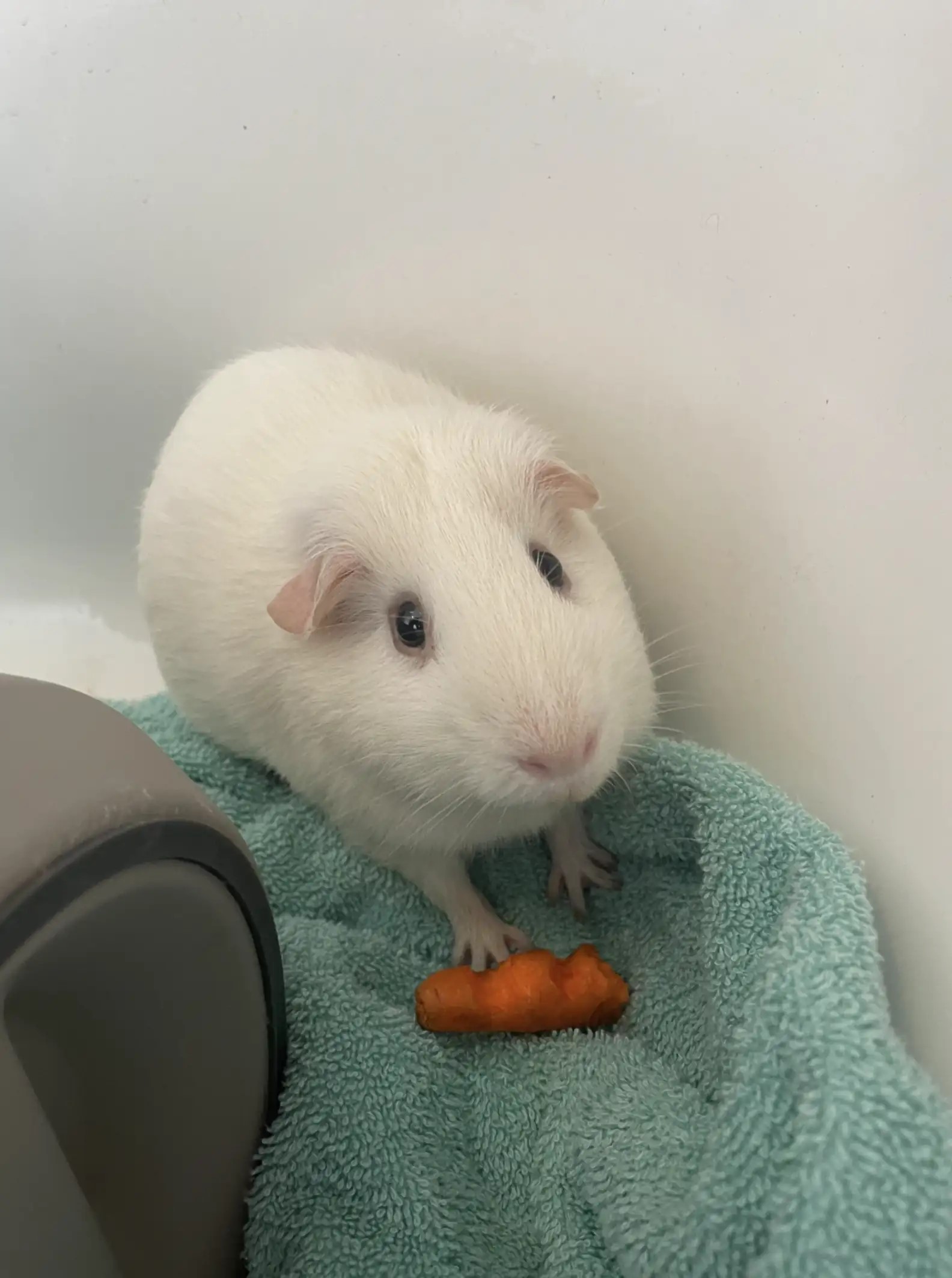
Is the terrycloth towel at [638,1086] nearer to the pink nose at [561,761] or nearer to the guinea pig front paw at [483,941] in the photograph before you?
the guinea pig front paw at [483,941]

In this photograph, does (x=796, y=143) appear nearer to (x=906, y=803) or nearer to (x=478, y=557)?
(x=478, y=557)

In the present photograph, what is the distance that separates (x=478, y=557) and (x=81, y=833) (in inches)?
20.3

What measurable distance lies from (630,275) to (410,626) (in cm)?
67

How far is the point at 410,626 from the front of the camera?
1.14 meters

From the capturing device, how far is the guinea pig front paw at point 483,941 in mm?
1484

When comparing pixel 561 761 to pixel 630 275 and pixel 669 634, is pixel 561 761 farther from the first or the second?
pixel 630 275

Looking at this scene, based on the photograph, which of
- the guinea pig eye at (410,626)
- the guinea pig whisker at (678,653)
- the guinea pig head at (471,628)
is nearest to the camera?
the guinea pig head at (471,628)

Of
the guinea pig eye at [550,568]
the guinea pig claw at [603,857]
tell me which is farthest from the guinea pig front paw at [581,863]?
the guinea pig eye at [550,568]

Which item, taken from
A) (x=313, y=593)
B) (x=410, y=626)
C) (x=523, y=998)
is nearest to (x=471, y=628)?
(x=410, y=626)

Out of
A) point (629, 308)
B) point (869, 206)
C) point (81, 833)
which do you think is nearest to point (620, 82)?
point (629, 308)

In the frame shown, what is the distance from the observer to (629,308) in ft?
4.70

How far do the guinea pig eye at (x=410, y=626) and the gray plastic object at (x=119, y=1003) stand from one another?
30 cm

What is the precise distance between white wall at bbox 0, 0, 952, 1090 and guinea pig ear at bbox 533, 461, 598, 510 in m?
0.25

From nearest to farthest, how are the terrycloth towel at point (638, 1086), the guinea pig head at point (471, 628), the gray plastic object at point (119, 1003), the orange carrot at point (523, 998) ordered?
the gray plastic object at point (119, 1003), the terrycloth towel at point (638, 1086), the guinea pig head at point (471, 628), the orange carrot at point (523, 998)
